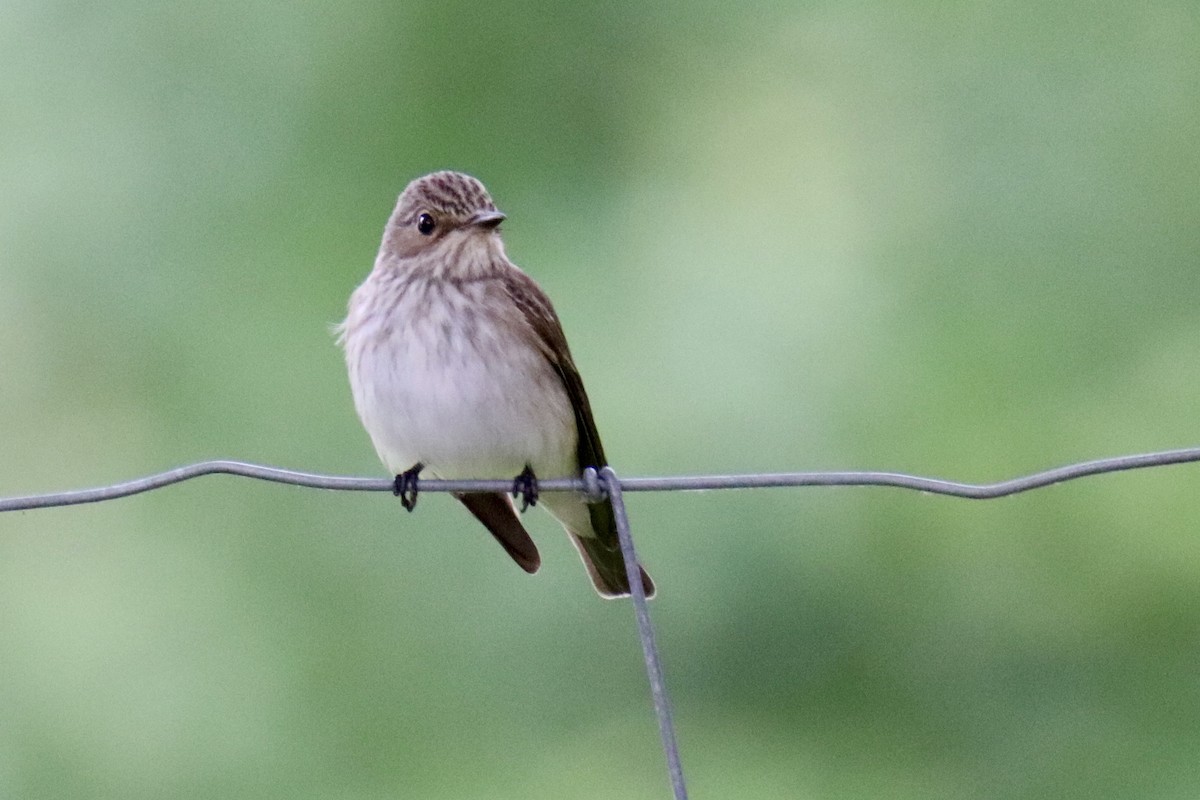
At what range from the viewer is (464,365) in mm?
3787

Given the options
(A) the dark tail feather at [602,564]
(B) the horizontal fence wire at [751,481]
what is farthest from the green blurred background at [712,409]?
(B) the horizontal fence wire at [751,481]

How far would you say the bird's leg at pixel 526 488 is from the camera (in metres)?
3.46

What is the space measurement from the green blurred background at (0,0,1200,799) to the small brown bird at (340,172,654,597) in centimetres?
159

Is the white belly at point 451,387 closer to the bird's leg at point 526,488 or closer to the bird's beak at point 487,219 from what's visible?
the bird's leg at point 526,488

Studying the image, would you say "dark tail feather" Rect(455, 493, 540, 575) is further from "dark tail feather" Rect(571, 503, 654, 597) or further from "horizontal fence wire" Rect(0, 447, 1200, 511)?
"horizontal fence wire" Rect(0, 447, 1200, 511)

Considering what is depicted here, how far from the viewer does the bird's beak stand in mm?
4008

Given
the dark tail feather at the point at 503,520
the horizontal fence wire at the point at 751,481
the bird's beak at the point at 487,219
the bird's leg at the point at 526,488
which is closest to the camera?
the horizontal fence wire at the point at 751,481

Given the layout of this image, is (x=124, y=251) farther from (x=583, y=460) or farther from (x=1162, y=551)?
(x=1162, y=551)

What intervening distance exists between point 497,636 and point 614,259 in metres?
1.41

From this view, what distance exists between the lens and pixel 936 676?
6.41 metres

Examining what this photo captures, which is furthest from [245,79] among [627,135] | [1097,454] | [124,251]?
[1097,454]

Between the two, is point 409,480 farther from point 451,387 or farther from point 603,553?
point 603,553

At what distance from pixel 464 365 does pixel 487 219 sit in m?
0.41

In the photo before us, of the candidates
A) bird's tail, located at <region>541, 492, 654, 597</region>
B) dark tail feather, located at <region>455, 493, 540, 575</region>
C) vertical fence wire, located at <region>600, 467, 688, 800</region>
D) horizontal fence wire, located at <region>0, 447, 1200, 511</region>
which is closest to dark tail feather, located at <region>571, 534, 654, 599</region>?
bird's tail, located at <region>541, 492, 654, 597</region>
